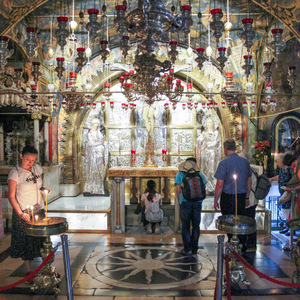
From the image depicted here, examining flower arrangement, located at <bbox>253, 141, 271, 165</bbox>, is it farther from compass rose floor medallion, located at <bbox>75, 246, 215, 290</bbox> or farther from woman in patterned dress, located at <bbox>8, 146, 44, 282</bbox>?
woman in patterned dress, located at <bbox>8, 146, 44, 282</bbox>

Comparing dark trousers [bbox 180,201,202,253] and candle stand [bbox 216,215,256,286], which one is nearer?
candle stand [bbox 216,215,256,286]

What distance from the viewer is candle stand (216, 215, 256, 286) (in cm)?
407

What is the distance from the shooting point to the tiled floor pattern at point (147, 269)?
171 inches

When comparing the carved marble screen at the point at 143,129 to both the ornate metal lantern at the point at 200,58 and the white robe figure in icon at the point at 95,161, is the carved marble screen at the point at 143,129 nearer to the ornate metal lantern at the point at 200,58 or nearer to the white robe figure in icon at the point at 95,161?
the white robe figure in icon at the point at 95,161

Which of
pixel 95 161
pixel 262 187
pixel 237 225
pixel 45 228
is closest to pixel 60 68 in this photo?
pixel 45 228

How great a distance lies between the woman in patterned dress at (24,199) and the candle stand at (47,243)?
423 mm

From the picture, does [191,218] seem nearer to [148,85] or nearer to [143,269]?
[143,269]

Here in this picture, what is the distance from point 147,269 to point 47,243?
1594 mm

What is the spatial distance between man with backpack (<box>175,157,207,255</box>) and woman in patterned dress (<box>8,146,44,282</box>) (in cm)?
228

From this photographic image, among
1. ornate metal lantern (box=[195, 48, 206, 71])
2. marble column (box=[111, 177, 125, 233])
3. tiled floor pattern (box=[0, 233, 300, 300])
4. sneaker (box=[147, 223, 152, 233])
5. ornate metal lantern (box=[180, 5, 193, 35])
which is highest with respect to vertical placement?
ornate metal lantern (box=[180, 5, 193, 35])

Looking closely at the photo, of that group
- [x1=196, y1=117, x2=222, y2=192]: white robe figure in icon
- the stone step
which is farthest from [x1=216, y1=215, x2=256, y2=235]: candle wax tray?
[x1=196, y1=117, x2=222, y2=192]: white robe figure in icon

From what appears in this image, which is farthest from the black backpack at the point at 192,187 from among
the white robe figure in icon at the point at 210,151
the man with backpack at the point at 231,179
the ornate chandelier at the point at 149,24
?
the white robe figure in icon at the point at 210,151

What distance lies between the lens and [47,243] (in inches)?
169

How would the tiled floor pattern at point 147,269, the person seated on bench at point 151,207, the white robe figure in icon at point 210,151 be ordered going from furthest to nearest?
1. the white robe figure in icon at point 210,151
2. the person seated on bench at point 151,207
3. the tiled floor pattern at point 147,269
